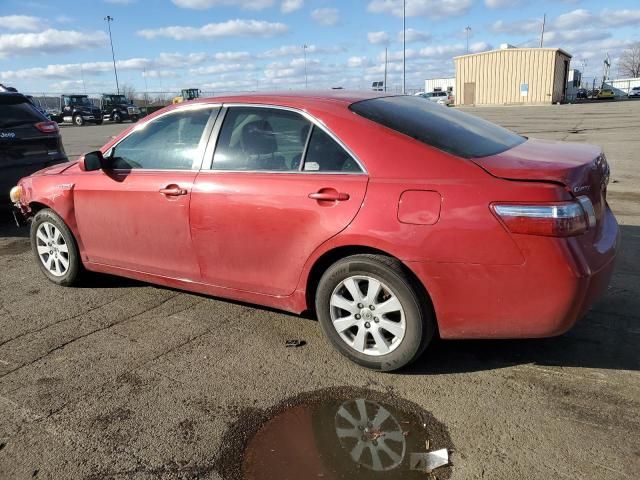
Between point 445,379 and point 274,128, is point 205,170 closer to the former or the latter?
point 274,128

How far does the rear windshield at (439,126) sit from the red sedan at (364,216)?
18 mm

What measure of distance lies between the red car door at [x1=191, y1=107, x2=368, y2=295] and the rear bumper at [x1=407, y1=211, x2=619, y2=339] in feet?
2.17

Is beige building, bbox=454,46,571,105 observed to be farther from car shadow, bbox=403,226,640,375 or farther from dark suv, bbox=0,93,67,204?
car shadow, bbox=403,226,640,375

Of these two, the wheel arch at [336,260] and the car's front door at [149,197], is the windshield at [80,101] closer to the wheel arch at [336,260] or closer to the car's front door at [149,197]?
the car's front door at [149,197]

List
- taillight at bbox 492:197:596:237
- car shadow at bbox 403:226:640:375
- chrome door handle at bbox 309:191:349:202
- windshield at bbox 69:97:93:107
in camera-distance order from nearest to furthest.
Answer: taillight at bbox 492:197:596:237, chrome door handle at bbox 309:191:349:202, car shadow at bbox 403:226:640:375, windshield at bbox 69:97:93:107

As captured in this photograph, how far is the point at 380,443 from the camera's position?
2.64 meters

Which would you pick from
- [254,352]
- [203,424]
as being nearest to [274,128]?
[254,352]

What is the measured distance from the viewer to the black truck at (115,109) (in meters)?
42.2

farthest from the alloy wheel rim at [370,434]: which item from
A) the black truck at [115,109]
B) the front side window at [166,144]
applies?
the black truck at [115,109]

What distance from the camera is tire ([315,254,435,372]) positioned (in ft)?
10.1

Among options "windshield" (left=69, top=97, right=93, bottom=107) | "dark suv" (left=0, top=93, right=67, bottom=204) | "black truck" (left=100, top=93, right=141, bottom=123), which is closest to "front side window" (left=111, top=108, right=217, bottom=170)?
"dark suv" (left=0, top=93, right=67, bottom=204)

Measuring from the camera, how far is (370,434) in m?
2.72

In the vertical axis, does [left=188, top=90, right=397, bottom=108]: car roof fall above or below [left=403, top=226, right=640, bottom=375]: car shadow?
above

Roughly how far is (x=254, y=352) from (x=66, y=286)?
7.72ft
